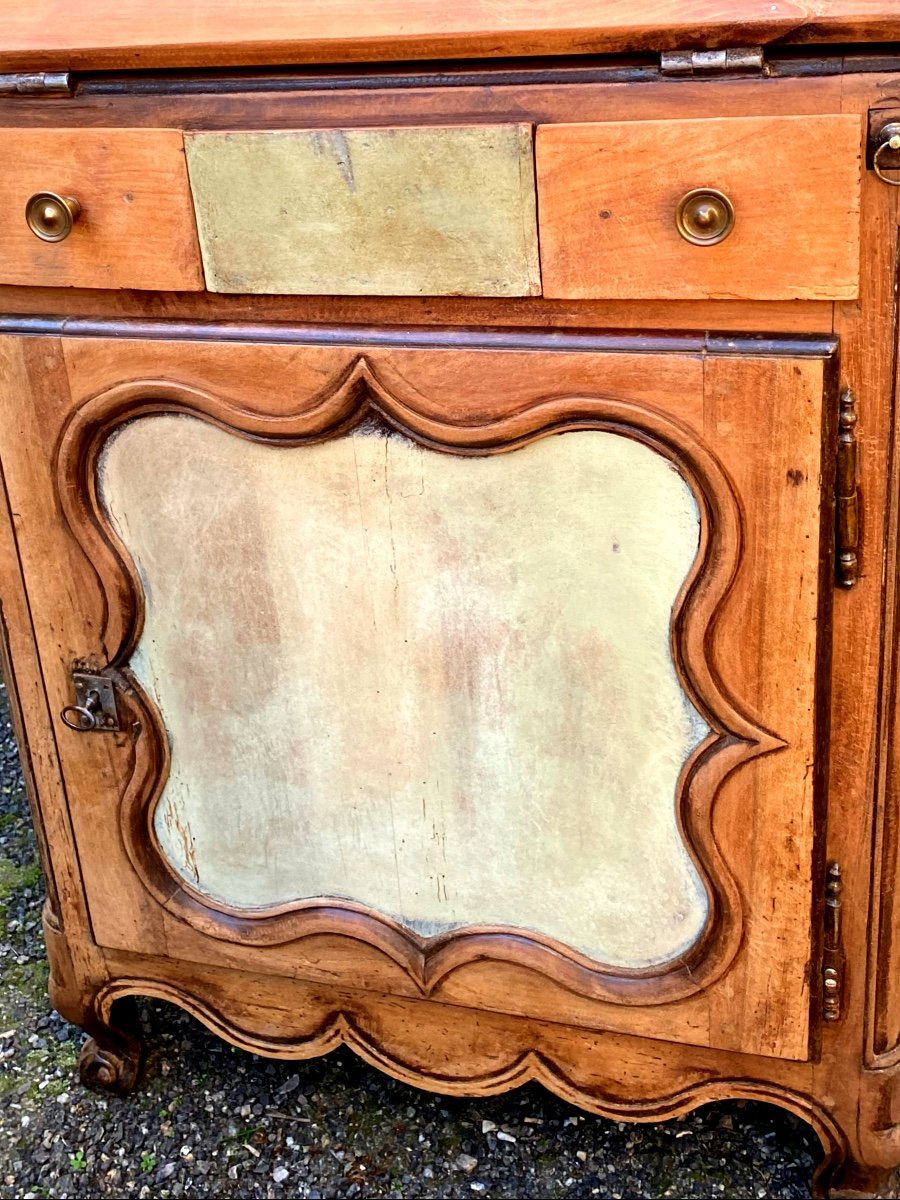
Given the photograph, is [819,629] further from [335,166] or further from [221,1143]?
[221,1143]

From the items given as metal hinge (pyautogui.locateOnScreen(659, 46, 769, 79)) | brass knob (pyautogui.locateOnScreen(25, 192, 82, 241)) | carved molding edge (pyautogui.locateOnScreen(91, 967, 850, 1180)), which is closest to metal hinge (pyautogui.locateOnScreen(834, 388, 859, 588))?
metal hinge (pyautogui.locateOnScreen(659, 46, 769, 79))

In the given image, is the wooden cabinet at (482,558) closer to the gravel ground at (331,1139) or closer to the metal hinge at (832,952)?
the metal hinge at (832,952)

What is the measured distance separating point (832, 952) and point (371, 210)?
0.75 m

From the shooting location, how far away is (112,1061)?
1583mm

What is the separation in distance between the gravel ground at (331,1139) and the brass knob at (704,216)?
979mm

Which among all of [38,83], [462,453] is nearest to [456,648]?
[462,453]

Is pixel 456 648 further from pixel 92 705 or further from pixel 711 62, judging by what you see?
pixel 711 62

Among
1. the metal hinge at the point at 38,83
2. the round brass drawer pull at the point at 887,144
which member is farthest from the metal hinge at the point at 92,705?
the round brass drawer pull at the point at 887,144

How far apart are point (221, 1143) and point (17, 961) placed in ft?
1.48

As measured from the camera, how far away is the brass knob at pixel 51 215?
1.15 meters

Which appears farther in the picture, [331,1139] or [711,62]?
[331,1139]

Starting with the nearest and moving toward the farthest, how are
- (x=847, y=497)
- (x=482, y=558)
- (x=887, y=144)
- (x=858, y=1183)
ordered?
(x=887, y=144)
(x=847, y=497)
(x=482, y=558)
(x=858, y=1183)

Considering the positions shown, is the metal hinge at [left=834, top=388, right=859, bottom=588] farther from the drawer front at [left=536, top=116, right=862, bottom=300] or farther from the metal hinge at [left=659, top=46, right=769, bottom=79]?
the metal hinge at [left=659, top=46, right=769, bottom=79]

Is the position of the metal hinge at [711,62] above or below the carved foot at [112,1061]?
above
